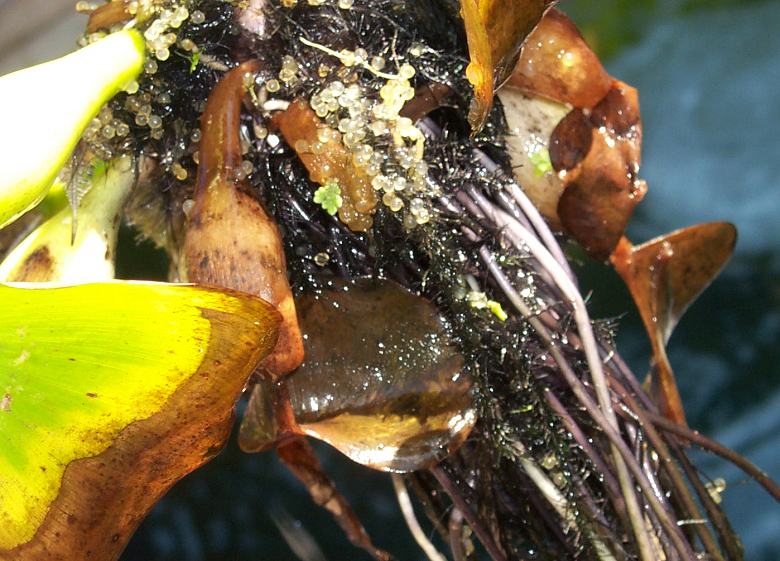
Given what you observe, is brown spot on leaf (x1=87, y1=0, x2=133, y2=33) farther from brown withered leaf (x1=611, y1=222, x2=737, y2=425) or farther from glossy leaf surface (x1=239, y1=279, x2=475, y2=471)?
brown withered leaf (x1=611, y1=222, x2=737, y2=425)

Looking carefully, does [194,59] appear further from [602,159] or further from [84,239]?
[602,159]

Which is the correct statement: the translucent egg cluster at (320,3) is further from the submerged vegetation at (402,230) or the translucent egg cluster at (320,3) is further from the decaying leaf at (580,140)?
the decaying leaf at (580,140)

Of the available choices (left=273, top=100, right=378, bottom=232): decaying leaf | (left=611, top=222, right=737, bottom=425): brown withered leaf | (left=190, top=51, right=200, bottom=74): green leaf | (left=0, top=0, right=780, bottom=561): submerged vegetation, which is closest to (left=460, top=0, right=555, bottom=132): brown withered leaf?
(left=0, top=0, right=780, bottom=561): submerged vegetation

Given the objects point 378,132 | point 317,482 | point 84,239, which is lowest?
point 317,482

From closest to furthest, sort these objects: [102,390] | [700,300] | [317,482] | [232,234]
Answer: [102,390], [232,234], [317,482], [700,300]

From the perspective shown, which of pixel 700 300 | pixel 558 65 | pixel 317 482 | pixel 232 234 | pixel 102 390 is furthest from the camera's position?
pixel 700 300

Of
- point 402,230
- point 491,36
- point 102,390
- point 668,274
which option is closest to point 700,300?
point 668,274

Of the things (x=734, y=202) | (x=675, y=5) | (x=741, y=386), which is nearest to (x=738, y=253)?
(x=734, y=202)

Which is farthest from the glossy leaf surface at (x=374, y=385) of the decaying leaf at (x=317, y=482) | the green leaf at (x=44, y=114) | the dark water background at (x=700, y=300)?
the dark water background at (x=700, y=300)
